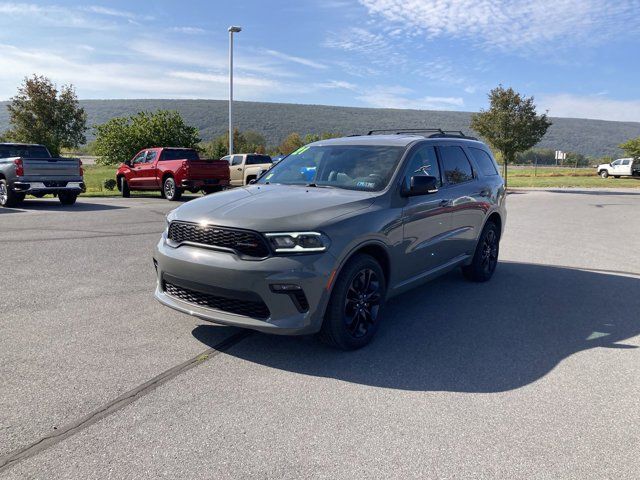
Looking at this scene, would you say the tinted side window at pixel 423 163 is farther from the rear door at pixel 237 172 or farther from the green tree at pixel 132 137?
the green tree at pixel 132 137

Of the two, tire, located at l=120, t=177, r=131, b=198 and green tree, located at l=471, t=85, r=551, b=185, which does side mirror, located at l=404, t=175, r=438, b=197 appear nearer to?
tire, located at l=120, t=177, r=131, b=198

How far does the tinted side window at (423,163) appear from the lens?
5.06 meters

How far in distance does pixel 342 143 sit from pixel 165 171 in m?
14.5

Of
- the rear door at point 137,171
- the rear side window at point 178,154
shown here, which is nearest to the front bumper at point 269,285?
the rear side window at point 178,154

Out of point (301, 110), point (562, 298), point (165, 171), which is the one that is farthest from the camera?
point (301, 110)

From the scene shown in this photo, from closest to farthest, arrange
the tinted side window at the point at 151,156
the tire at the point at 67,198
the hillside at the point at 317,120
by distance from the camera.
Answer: the tire at the point at 67,198, the tinted side window at the point at 151,156, the hillside at the point at 317,120

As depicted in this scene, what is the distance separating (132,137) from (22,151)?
1701 centimetres

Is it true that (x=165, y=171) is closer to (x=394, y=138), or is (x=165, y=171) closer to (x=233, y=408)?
(x=394, y=138)

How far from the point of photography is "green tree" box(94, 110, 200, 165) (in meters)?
32.8

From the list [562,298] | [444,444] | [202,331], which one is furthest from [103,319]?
[562,298]

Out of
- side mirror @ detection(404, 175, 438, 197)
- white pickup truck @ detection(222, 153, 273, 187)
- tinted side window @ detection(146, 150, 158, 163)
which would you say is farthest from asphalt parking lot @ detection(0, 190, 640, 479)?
white pickup truck @ detection(222, 153, 273, 187)

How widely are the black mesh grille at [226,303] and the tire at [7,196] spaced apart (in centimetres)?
1297

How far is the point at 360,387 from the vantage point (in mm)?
3600

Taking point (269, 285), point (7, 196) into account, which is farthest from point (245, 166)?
point (269, 285)
